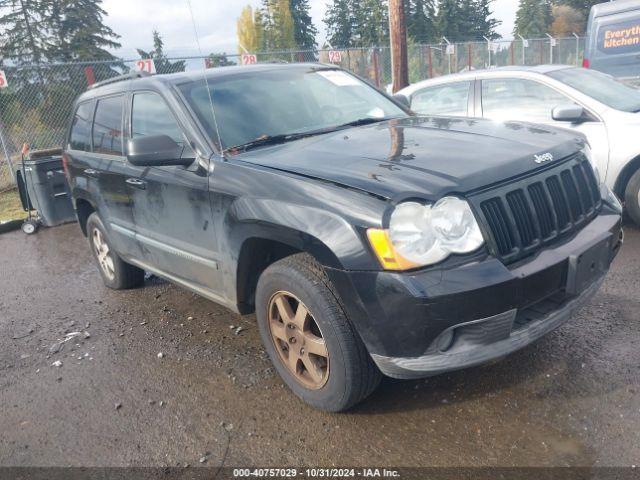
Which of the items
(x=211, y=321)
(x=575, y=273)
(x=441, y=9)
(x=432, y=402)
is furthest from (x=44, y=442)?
(x=441, y=9)

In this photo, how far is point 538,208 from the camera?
2.71 metres

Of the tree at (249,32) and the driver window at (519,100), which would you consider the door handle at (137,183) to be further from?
the tree at (249,32)

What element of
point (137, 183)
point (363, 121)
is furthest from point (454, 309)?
point (137, 183)

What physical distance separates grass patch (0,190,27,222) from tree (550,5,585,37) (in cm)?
5801

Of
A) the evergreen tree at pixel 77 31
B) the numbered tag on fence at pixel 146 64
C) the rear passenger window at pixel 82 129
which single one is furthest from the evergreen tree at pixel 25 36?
the rear passenger window at pixel 82 129

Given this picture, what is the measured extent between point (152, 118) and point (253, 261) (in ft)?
4.73

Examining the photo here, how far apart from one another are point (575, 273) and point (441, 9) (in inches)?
2154

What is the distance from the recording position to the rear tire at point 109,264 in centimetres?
503

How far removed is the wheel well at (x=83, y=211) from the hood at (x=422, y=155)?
2751mm

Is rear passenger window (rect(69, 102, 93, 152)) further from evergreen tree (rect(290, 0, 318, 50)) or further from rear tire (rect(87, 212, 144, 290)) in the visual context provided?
evergreen tree (rect(290, 0, 318, 50))

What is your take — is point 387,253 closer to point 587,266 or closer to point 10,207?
point 587,266

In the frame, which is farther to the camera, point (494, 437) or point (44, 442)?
point (44, 442)

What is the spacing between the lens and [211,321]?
14.2ft

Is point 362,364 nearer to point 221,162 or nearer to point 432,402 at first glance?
point 432,402
